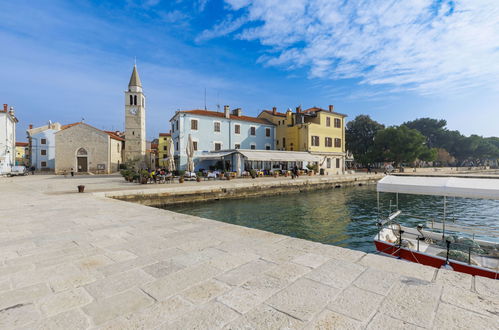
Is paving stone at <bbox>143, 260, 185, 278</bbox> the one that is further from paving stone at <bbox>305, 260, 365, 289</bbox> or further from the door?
the door

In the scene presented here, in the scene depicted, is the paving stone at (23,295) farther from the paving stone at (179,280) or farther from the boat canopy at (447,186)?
the boat canopy at (447,186)

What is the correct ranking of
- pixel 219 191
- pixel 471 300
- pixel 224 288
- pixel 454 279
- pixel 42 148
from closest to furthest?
1. pixel 471 300
2. pixel 224 288
3. pixel 454 279
4. pixel 219 191
5. pixel 42 148

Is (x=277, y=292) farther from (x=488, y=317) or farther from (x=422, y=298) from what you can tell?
(x=488, y=317)

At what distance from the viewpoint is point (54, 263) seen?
3.47 meters

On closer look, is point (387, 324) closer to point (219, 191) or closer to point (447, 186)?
point (447, 186)

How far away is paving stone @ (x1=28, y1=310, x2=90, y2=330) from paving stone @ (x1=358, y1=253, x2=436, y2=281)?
10.3 feet

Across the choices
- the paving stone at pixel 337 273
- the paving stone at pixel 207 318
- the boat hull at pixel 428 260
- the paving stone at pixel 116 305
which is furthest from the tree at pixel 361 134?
the paving stone at pixel 116 305

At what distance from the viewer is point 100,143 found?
3519cm

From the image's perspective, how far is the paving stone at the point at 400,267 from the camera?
2.93 m

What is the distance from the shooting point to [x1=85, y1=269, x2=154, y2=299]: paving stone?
8.67 ft

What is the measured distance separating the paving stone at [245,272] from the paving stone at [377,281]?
1068mm

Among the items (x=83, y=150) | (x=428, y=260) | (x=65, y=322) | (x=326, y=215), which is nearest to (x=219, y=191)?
(x=326, y=215)

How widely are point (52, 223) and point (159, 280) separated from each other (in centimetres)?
472

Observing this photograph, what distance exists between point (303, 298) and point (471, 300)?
157 cm
